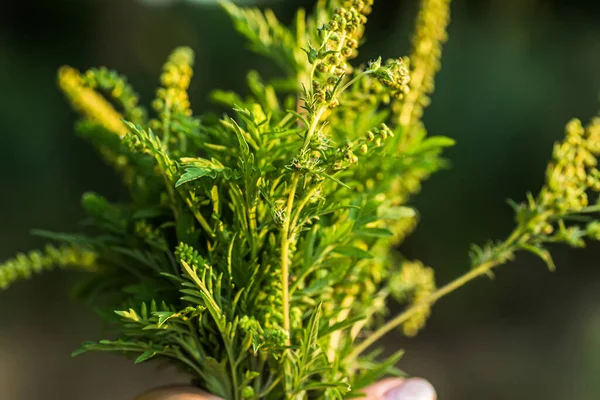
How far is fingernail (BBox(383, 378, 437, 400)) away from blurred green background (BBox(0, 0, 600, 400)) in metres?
1.04

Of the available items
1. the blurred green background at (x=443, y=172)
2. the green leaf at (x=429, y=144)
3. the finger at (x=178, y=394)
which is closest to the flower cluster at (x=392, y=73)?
the green leaf at (x=429, y=144)

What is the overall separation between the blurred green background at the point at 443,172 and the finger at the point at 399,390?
3.42 feet

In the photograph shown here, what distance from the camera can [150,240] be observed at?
15.0 inches

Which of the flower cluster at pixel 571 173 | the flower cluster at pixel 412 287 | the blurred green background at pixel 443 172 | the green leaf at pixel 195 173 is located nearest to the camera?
the green leaf at pixel 195 173

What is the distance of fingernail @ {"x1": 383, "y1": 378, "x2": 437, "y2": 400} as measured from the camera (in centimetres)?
47

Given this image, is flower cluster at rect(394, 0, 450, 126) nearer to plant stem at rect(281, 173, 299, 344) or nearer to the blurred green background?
plant stem at rect(281, 173, 299, 344)

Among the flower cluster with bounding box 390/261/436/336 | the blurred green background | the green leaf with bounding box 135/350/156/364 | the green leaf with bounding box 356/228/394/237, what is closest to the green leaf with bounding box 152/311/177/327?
the green leaf with bounding box 135/350/156/364

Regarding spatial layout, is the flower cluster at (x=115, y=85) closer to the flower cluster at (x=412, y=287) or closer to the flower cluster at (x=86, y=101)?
the flower cluster at (x=86, y=101)

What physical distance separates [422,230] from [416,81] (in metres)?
1.09

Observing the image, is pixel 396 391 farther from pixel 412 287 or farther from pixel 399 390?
pixel 412 287

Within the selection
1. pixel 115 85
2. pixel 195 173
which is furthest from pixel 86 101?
pixel 195 173

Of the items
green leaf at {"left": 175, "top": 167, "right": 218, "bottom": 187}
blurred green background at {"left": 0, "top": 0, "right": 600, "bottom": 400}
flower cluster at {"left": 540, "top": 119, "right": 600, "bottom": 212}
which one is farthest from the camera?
blurred green background at {"left": 0, "top": 0, "right": 600, "bottom": 400}

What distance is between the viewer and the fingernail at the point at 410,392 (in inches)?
18.3

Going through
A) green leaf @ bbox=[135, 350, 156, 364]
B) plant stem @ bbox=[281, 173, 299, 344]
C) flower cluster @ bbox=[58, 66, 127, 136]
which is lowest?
green leaf @ bbox=[135, 350, 156, 364]
